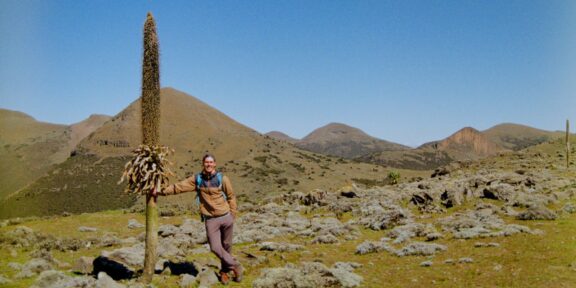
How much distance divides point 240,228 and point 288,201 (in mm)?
14627

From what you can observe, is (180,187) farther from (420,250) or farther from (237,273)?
(420,250)

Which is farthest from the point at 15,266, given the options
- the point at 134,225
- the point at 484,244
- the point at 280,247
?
the point at 484,244

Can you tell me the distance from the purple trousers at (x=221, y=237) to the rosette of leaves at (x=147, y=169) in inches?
74.4

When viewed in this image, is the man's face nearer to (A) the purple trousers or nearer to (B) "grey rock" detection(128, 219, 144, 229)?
(A) the purple trousers

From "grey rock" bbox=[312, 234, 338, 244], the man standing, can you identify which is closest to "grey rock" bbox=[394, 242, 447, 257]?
"grey rock" bbox=[312, 234, 338, 244]

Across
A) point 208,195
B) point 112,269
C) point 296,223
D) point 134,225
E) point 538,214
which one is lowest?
point 134,225

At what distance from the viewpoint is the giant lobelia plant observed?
39.6ft

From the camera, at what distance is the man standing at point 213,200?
1212cm

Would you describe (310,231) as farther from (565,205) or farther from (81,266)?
(565,205)

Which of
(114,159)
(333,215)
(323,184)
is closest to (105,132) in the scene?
(114,159)

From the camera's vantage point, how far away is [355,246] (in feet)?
65.7

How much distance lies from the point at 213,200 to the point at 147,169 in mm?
2071

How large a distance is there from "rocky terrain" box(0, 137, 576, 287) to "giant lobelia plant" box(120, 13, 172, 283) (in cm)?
186

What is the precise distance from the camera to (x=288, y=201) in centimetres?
3997
